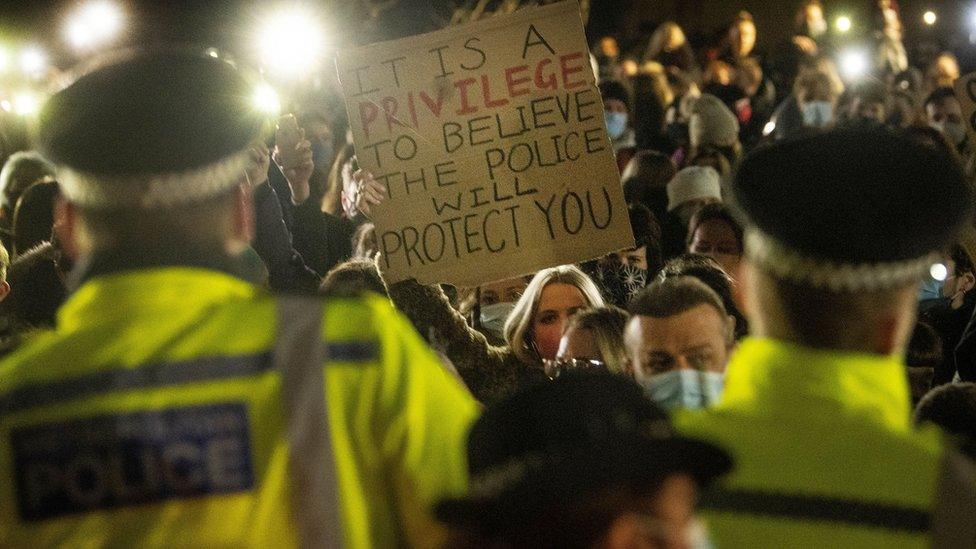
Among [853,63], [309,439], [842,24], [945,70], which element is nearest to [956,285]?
[309,439]

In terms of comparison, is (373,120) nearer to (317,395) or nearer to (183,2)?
(317,395)

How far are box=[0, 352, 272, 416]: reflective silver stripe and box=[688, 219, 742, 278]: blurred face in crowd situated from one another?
4934 millimetres

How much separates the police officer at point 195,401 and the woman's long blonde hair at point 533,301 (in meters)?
3.49

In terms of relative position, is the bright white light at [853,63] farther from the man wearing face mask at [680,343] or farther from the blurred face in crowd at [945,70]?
the man wearing face mask at [680,343]

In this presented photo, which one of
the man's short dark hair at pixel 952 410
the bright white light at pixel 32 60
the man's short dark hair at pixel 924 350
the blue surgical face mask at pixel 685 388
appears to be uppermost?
the bright white light at pixel 32 60

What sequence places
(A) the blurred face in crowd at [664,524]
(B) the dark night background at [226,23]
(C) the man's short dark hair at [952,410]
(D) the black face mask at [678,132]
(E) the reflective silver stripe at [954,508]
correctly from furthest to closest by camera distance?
(B) the dark night background at [226,23] < (D) the black face mask at [678,132] < (C) the man's short dark hair at [952,410] < (E) the reflective silver stripe at [954,508] < (A) the blurred face in crowd at [664,524]

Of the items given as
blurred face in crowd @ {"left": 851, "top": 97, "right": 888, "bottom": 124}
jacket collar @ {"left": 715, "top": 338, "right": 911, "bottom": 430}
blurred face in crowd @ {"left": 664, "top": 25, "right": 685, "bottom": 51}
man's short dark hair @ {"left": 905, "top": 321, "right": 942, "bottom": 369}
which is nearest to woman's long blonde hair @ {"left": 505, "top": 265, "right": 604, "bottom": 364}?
man's short dark hair @ {"left": 905, "top": 321, "right": 942, "bottom": 369}

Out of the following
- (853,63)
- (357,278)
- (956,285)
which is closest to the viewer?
(357,278)

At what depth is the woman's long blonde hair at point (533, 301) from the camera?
19.1 ft

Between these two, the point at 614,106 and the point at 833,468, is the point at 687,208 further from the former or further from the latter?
the point at 833,468

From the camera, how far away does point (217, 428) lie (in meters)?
2.18

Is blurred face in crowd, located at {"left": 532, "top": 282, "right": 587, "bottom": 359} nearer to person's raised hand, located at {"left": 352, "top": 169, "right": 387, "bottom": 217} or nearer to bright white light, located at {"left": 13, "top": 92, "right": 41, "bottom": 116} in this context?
person's raised hand, located at {"left": 352, "top": 169, "right": 387, "bottom": 217}

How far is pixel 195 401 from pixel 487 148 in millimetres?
3684

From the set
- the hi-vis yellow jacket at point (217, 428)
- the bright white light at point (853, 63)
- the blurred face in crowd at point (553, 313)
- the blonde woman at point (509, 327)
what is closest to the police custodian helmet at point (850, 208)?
the hi-vis yellow jacket at point (217, 428)
